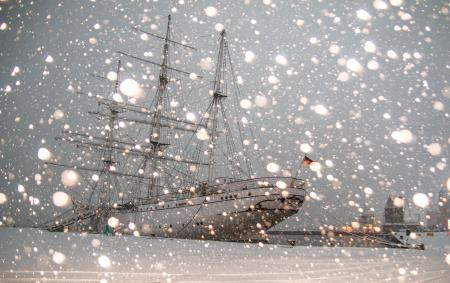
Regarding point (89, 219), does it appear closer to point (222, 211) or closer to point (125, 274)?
point (222, 211)

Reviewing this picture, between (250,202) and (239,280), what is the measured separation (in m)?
24.7

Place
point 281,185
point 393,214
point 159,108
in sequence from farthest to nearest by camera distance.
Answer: point 393,214
point 159,108
point 281,185

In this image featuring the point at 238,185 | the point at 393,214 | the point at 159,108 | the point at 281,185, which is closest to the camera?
the point at 281,185

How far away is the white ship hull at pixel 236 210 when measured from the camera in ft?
94.7

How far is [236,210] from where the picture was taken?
29.2 metres

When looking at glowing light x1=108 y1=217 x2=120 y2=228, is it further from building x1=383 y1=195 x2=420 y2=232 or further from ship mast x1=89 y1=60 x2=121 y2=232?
building x1=383 y1=195 x2=420 y2=232

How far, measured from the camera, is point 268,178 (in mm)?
29188

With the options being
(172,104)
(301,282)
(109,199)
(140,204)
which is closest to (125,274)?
(301,282)

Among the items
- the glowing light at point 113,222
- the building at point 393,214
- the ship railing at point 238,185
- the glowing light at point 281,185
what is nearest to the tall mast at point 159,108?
the glowing light at point 113,222

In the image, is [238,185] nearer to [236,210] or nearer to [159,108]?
[236,210]

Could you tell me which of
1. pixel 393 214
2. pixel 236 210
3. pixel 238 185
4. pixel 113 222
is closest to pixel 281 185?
pixel 238 185

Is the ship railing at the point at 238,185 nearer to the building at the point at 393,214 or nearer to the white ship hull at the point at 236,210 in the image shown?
the white ship hull at the point at 236,210

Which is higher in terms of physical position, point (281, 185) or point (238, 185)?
point (238, 185)

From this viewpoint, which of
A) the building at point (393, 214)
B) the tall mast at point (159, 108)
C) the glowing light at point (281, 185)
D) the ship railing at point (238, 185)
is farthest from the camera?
the building at point (393, 214)
